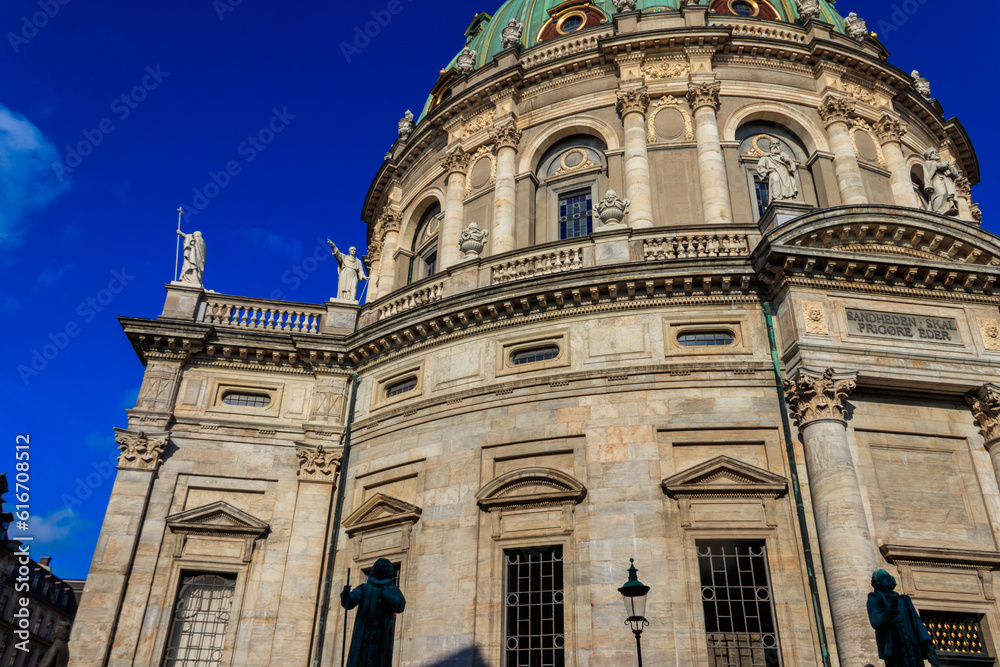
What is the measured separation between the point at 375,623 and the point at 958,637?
12.1 meters

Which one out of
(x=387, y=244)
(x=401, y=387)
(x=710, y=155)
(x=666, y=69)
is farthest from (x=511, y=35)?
(x=401, y=387)

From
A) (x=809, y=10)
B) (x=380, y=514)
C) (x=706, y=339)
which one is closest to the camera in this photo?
(x=706, y=339)

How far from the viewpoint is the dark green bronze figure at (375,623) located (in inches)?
372

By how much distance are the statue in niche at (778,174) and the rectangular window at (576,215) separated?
20.4ft

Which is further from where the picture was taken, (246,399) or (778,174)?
(246,399)

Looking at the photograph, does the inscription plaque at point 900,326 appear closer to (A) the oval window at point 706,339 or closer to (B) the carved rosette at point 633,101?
(A) the oval window at point 706,339

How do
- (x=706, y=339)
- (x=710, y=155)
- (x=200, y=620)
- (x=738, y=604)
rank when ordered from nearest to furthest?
(x=738, y=604) < (x=706, y=339) < (x=200, y=620) < (x=710, y=155)

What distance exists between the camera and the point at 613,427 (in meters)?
17.7

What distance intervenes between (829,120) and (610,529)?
1716 cm

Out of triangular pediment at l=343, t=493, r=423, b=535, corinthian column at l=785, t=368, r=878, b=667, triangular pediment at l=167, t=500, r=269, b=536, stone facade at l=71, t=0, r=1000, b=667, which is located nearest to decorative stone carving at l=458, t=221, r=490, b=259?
stone facade at l=71, t=0, r=1000, b=667

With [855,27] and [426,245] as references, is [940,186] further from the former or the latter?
[426,245]

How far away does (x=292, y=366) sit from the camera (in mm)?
22688

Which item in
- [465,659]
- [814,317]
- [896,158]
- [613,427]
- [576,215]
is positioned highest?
[896,158]

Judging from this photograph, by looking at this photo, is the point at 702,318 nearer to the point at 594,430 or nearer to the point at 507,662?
the point at 594,430
